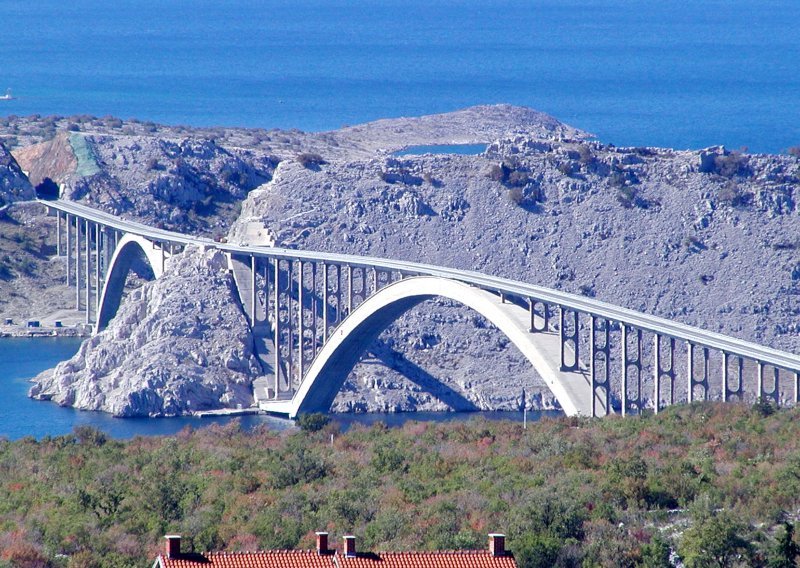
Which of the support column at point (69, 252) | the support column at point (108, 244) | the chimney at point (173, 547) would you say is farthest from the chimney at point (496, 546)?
the support column at point (69, 252)

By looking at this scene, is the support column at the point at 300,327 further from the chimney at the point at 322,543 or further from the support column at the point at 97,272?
the chimney at the point at 322,543

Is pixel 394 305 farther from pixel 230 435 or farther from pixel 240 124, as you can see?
pixel 240 124

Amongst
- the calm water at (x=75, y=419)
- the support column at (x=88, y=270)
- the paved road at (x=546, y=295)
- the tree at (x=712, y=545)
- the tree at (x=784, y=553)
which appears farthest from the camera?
the support column at (x=88, y=270)

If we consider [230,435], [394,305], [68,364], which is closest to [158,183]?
[68,364]

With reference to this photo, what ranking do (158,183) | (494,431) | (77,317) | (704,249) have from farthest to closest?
(158,183), (77,317), (704,249), (494,431)

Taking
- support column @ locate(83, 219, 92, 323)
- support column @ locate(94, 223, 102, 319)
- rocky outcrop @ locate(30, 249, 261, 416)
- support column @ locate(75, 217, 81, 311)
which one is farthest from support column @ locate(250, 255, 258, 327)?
support column @ locate(75, 217, 81, 311)

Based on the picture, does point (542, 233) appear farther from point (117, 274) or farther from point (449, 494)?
point (449, 494)

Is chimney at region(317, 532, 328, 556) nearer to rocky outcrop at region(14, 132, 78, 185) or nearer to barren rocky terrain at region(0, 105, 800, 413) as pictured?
barren rocky terrain at region(0, 105, 800, 413)

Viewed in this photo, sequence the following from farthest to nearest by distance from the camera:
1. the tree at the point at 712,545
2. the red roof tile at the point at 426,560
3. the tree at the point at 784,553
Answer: the tree at the point at 712,545
the tree at the point at 784,553
the red roof tile at the point at 426,560
